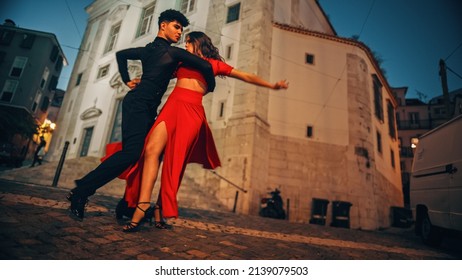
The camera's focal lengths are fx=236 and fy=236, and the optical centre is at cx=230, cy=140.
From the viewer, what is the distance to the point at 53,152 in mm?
16984

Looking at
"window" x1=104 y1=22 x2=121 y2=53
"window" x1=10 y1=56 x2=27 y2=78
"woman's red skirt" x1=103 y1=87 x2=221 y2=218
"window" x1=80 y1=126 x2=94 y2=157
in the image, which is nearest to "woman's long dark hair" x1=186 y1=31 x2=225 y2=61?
"woman's red skirt" x1=103 y1=87 x2=221 y2=218

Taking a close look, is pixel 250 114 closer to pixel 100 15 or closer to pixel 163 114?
pixel 163 114

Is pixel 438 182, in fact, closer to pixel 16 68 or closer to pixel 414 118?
pixel 16 68

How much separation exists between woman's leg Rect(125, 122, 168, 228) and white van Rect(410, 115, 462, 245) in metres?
4.11

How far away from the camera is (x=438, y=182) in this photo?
159 inches

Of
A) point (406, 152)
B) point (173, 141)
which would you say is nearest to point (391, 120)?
point (406, 152)

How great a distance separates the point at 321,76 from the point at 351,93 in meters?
1.79

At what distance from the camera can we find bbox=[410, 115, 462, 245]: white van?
3.53 metres

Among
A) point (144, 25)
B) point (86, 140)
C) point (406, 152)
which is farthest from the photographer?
point (406, 152)

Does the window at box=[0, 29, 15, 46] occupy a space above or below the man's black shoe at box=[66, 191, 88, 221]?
above

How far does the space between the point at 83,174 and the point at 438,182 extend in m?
11.0

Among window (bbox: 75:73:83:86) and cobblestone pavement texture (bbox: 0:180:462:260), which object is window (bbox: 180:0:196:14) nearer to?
cobblestone pavement texture (bbox: 0:180:462:260)

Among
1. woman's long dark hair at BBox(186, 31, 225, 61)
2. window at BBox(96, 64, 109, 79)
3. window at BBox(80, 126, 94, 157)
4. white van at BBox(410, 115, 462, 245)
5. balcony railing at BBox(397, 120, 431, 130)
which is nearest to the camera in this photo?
woman's long dark hair at BBox(186, 31, 225, 61)

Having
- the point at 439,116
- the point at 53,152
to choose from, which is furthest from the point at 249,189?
the point at 439,116
